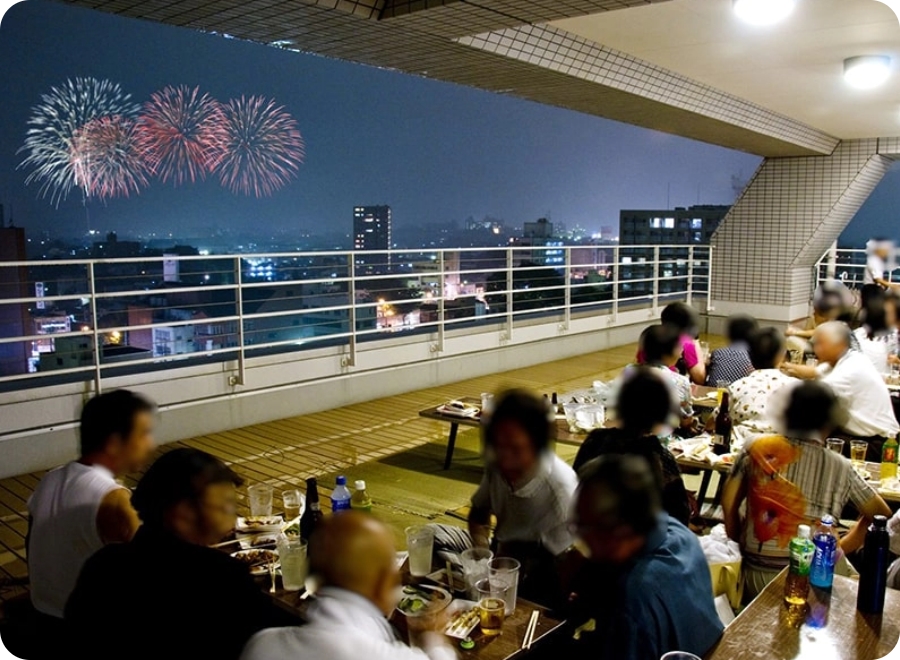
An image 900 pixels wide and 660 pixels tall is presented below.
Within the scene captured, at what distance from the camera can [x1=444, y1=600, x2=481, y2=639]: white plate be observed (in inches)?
74.7

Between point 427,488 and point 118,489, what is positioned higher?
point 118,489

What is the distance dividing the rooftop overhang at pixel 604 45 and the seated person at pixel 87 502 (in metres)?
2.42

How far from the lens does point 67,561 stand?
2150mm

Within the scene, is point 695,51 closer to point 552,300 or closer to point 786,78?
point 786,78

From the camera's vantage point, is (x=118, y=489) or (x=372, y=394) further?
(x=372, y=394)

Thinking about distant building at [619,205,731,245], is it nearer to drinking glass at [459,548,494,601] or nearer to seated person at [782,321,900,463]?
seated person at [782,321,900,463]

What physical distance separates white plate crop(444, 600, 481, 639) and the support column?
424 inches

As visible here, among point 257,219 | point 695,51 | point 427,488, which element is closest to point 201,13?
point 427,488

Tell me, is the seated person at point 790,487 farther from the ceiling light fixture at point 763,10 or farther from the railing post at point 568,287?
the railing post at point 568,287

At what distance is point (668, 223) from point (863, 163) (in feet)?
13.7

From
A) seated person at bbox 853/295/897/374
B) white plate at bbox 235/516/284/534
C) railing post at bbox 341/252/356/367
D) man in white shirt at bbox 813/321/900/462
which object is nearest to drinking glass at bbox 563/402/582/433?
man in white shirt at bbox 813/321/900/462

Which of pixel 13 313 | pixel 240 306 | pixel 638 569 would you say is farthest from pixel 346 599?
pixel 240 306

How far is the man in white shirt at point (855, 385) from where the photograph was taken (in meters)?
3.77

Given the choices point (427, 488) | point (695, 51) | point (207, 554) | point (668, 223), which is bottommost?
point (427, 488)
